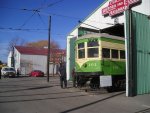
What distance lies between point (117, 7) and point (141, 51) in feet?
14.3

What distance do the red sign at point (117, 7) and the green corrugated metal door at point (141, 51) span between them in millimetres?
1635

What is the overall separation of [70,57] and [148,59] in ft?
40.2

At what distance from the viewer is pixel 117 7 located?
22.1 meters

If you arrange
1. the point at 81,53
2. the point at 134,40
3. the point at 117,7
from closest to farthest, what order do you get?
the point at 134,40
the point at 81,53
the point at 117,7

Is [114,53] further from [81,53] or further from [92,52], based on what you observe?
[81,53]

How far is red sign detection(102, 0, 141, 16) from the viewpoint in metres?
20.9

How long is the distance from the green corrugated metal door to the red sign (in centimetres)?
163

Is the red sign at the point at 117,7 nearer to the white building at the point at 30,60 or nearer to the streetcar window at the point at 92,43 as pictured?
the streetcar window at the point at 92,43

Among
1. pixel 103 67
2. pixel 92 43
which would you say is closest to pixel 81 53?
pixel 92 43

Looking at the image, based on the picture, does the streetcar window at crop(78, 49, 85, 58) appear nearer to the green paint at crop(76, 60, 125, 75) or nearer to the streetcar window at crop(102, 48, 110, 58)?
the green paint at crop(76, 60, 125, 75)

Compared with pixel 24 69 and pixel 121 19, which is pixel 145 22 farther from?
pixel 24 69

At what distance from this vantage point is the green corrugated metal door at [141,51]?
62.4ft

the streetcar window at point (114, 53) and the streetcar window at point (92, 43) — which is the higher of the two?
the streetcar window at point (92, 43)

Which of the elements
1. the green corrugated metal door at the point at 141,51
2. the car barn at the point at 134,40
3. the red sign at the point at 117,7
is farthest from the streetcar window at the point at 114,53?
the red sign at the point at 117,7
